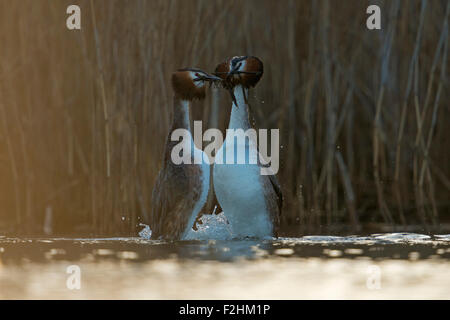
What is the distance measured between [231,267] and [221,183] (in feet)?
4.74

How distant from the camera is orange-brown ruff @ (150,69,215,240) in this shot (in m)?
7.51

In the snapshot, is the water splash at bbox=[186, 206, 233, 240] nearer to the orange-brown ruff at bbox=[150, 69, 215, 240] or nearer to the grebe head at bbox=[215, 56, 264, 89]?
the orange-brown ruff at bbox=[150, 69, 215, 240]

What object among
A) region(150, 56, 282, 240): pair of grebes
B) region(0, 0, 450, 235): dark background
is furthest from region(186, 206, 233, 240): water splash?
region(0, 0, 450, 235): dark background

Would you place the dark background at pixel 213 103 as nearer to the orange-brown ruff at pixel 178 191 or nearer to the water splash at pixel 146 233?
the water splash at pixel 146 233

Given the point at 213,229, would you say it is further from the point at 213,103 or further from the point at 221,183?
the point at 213,103

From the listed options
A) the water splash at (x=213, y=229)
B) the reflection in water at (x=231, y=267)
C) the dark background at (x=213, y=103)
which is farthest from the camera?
the dark background at (x=213, y=103)

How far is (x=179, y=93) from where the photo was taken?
7691 mm

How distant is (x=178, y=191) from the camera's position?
748 centimetres

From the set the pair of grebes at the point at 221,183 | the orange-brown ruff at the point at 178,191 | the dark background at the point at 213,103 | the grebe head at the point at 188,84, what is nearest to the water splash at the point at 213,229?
the pair of grebes at the point at 221,183

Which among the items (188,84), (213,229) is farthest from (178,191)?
(188,84)

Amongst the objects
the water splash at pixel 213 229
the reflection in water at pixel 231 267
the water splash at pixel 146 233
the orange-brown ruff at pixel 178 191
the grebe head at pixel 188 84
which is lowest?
the water splash at pixel 146 233

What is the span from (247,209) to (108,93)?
1469mm

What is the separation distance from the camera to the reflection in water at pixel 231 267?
5359 millimetres
